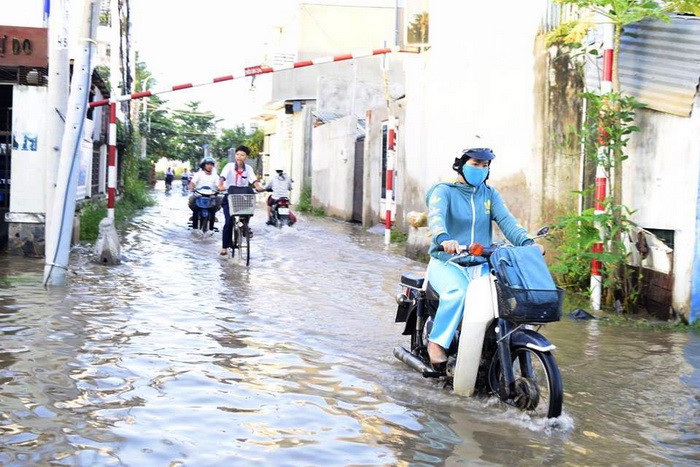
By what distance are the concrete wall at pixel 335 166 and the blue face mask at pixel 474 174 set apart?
2047 centimetres

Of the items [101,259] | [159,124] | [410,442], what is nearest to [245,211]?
[101,259]

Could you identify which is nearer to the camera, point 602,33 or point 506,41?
point 602,33

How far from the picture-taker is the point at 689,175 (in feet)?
27.9

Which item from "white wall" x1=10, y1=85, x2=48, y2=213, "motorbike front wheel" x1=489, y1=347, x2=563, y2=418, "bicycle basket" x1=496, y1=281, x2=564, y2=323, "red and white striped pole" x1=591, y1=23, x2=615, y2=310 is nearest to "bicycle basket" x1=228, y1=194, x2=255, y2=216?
"white wall" x1=10, y1=85, x2=48, y2=213

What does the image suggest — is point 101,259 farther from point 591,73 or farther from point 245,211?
point 591,73

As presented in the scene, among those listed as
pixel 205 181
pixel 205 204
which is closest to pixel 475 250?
pixel 205 204

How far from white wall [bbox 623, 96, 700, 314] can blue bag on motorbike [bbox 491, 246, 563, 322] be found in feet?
12.3

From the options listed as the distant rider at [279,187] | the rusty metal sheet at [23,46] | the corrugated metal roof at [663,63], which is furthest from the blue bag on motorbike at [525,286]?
the distant rider at [279,187]

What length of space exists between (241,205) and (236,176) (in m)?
0.49

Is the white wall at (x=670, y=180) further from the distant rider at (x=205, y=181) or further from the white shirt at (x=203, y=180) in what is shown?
the white shirt at (x=203, y=180)

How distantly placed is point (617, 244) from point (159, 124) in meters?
61.4

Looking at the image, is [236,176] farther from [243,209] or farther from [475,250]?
[475,250]

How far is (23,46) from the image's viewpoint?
12.8 m

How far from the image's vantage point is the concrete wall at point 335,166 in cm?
2684
